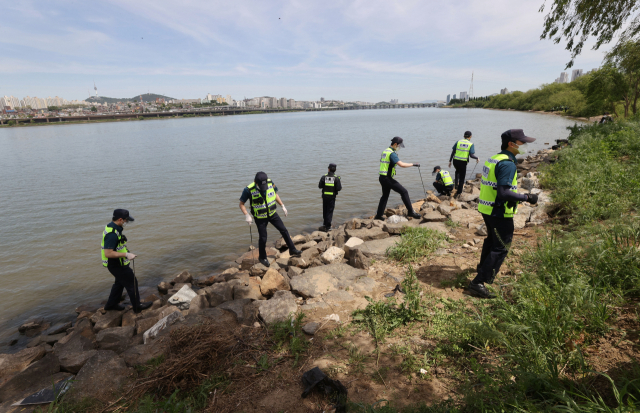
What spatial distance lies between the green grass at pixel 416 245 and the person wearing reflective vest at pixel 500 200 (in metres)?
1.50

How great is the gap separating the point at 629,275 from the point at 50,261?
12.7 m

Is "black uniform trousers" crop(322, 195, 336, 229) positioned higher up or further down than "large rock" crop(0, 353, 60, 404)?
higher up

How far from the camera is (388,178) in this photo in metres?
8.62

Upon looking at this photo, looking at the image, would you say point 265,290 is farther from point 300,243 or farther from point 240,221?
point 240,221

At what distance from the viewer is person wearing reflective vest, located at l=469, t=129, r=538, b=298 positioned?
4031mm

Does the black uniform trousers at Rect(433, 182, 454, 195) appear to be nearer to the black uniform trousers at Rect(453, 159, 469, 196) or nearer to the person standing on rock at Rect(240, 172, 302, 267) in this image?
the black uniform trousers at Rect(453, 159, 469, 196)

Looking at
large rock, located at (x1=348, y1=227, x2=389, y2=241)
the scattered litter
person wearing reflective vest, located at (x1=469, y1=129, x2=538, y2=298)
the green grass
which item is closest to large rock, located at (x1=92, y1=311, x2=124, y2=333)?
the scattered litter

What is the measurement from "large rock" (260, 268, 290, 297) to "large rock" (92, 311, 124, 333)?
3.10m

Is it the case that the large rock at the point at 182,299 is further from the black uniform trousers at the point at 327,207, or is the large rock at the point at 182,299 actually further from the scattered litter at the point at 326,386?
the black uniform trousers at the point at 327,207

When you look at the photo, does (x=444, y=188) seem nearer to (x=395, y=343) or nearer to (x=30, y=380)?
(x=395, y=343)

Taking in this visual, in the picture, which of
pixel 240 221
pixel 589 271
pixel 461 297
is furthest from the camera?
pixel 240 221

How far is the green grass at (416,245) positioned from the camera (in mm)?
5863

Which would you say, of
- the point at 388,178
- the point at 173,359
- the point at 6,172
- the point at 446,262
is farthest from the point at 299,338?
the point at 6,172

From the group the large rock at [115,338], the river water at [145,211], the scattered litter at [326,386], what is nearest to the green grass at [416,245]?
the scattered litter at [326,386]
